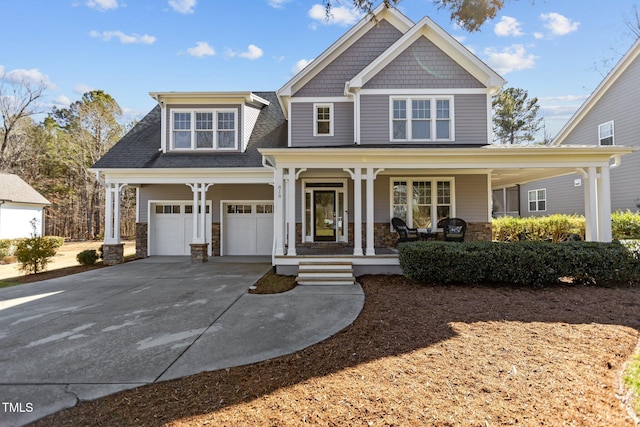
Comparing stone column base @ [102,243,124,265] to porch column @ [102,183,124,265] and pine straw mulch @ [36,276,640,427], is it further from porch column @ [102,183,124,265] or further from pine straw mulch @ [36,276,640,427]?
pine straw mulch @ [36,276,640,427]

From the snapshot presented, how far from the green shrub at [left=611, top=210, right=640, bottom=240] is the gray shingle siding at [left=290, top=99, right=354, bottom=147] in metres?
9.69

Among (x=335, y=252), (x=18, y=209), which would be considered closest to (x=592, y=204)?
(x=335, y=252)

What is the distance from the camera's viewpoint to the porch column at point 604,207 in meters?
7.76

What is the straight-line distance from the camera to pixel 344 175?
33.2 feet

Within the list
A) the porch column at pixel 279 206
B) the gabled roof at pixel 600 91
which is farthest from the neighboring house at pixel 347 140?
the gabled roof at pixel 600 91

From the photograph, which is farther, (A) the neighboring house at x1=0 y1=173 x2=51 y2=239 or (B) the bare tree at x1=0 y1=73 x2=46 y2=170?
(B) the bare tree at x1=0 y1=73 x2=46 y2=170

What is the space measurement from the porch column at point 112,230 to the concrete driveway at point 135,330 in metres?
2.65

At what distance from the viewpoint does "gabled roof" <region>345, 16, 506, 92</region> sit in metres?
9.69

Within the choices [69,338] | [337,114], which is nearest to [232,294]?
[69,338]

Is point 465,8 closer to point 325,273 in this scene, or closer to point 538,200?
point 325,273

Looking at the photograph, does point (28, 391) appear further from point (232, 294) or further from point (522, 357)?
point (522, 357)

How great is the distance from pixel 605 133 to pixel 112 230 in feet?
67.1

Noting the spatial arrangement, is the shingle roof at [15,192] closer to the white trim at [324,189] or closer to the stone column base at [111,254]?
the stone column base at [111,254]

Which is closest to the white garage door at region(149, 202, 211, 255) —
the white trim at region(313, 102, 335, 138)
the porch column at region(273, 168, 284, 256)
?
the porch column at region(273, 168, 284, 256)
